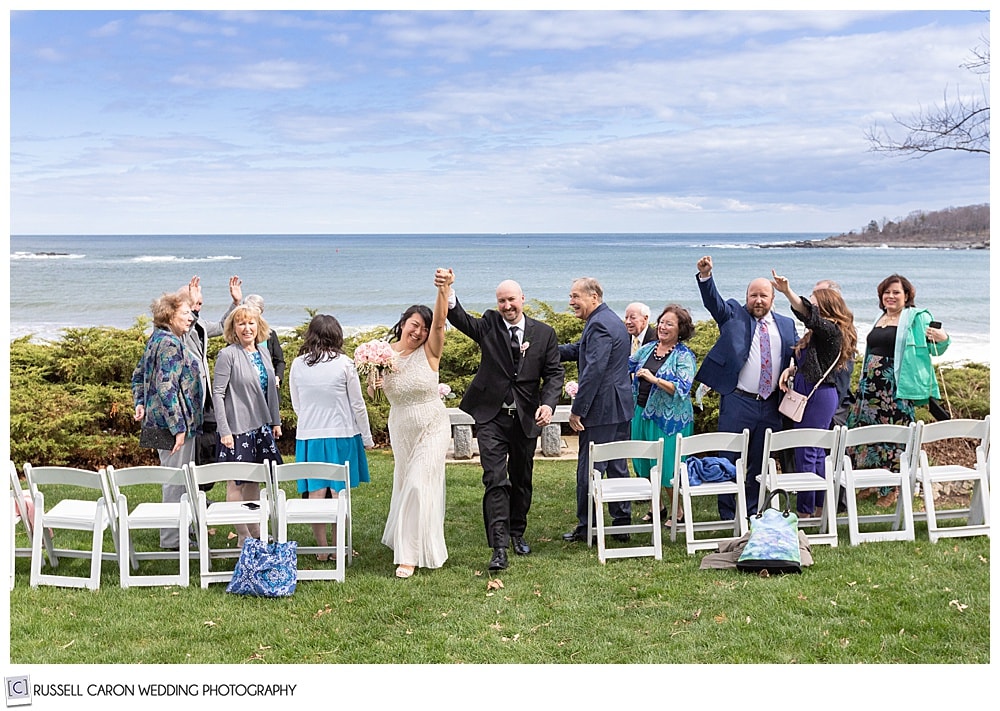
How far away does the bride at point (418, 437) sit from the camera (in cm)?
567

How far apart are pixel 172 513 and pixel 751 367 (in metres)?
3.76

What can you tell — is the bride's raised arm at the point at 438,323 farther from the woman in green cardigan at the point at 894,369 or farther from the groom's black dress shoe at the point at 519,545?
the woman in green cardigan at the point at 894,369

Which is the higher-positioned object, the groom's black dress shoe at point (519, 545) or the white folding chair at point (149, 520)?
the white folding chair at point (149, 520)

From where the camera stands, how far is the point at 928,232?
38812mm

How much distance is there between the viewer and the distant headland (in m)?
36.5

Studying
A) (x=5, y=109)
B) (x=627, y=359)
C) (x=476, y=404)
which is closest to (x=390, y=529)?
(x=476, y=404)

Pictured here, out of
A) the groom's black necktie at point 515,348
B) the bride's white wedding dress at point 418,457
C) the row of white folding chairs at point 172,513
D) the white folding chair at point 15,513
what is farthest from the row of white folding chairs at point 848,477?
the white folding chair at point 15,513

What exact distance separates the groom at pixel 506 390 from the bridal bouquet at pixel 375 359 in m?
0.45

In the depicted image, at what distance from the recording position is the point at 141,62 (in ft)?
125

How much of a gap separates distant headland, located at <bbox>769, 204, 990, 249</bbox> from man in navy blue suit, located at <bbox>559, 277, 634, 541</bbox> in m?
32.4

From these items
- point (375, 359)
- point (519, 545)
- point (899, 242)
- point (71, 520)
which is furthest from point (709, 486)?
point (899, 242)

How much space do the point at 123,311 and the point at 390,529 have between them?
31.6m

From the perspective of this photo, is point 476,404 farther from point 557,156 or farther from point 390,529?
point 557,156

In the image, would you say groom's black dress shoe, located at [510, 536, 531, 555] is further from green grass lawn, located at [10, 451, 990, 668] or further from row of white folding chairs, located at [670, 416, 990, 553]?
row of white folding chairs, located at [670, 416, 990, 553]
